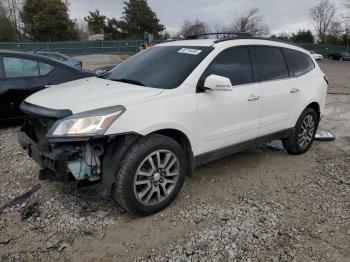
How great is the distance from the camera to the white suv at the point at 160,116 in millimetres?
3238

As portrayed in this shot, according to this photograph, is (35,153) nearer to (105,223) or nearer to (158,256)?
(105,223)

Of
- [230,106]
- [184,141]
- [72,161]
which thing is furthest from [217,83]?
[72,161]

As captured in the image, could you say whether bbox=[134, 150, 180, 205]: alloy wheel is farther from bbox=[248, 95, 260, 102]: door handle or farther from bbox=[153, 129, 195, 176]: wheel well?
bbox=[248, 95, 260, 102]: door handle

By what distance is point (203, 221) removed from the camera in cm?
355

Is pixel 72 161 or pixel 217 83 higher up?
pixel 217 83

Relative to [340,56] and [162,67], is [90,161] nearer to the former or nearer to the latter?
[162,67]

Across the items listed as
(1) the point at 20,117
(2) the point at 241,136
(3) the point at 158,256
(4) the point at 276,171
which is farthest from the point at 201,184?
(1) the point at 20,117

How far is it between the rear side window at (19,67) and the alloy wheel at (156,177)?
3854 millimetres

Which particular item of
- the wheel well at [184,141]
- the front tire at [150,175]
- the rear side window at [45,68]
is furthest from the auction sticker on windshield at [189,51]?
the rear side window at [45,68]

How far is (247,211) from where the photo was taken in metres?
3.75

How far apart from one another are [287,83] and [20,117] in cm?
441

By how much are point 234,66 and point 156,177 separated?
1.69 m

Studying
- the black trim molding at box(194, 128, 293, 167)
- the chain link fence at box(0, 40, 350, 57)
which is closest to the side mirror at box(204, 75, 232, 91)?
the black trim molding at box(194, 128, 293, 167)

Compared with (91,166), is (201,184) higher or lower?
lower
